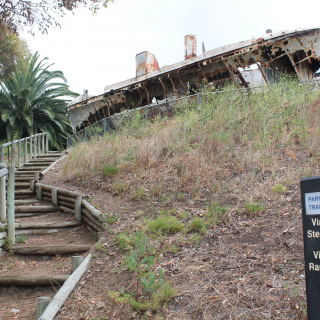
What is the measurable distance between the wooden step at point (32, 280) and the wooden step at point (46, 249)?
95 centimetres

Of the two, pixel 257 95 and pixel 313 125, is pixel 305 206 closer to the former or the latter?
pixel 313 125

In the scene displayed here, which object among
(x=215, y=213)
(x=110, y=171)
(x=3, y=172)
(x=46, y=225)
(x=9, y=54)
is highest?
(x=9, y=54)

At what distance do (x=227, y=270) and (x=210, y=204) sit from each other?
6.62 ft

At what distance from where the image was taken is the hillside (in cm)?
312

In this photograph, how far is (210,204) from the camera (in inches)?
215

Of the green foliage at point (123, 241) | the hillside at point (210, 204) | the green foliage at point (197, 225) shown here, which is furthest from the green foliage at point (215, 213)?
the green foliage at point (123, 241)

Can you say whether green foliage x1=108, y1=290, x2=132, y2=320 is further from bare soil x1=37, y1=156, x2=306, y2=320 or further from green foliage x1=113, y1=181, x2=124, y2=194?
green foliage x1=113, y1=181, x2=124, y2=194

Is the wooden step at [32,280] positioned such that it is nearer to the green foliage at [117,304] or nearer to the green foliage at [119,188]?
the green foliage at [117,304]

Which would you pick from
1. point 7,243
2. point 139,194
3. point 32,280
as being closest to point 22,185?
point 7,243

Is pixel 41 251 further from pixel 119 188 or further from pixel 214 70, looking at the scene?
pixel 214 70

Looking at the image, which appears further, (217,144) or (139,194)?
(217,144)

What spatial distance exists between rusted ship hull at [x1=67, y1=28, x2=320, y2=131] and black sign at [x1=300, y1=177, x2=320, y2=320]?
7695mm

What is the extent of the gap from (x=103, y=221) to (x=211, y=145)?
342 cm

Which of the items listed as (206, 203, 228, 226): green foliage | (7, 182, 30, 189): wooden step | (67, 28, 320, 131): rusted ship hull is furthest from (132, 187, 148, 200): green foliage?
(67, 28, 320, 131): rusted ship hull
